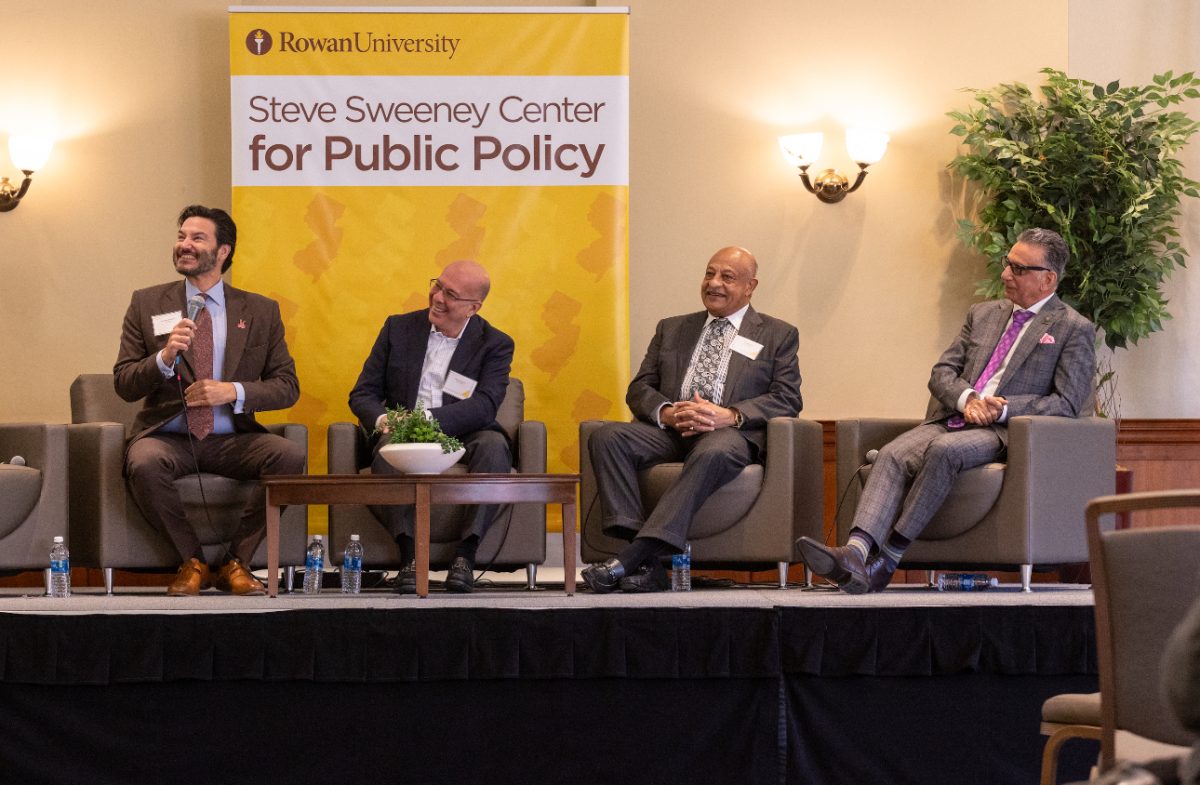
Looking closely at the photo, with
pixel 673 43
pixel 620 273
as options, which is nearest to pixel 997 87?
pixel 673 43

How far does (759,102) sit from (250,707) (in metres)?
3.89

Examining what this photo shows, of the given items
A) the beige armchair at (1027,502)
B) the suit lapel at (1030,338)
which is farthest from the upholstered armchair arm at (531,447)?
the suit lapel at (1030,338)

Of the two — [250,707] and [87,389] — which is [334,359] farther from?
[250,707]

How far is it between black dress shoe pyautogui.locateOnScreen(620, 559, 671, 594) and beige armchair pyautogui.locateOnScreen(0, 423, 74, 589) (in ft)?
6.33

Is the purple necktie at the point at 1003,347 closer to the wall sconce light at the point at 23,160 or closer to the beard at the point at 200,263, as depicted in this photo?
the beard at the point at 200,263

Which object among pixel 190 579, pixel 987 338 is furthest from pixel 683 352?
pixel 190 579

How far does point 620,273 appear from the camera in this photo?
606 centimetres

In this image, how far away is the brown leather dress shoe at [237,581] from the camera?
459 centimetres

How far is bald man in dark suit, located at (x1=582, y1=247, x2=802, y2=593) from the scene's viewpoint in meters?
4.61

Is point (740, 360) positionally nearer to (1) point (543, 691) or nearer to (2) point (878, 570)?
(2) point (878, 570)

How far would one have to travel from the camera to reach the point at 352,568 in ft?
15.3

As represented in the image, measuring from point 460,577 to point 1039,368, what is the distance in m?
2.13

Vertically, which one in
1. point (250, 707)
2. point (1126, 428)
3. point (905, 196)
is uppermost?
point (905, 196)

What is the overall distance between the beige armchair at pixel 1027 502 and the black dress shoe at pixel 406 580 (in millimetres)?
1690
